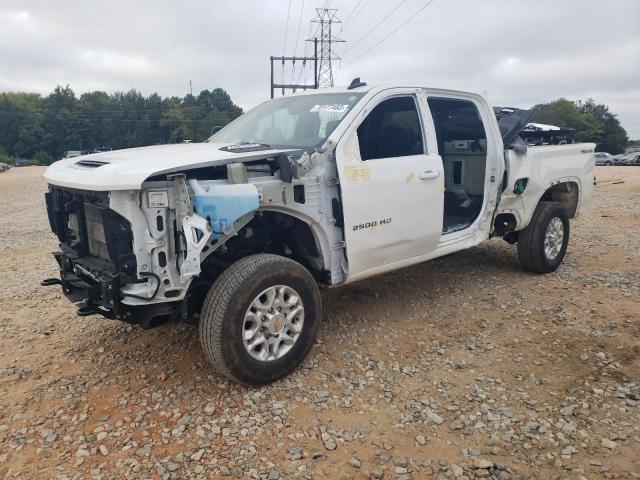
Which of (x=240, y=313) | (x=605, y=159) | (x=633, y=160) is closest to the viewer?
(x=240, y=313)

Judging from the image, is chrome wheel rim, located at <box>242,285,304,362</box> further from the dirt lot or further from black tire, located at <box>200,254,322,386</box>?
the dirt lot

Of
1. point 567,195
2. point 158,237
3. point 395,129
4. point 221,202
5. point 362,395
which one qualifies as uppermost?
point 395,129

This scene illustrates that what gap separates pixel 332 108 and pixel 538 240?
3.02 meters

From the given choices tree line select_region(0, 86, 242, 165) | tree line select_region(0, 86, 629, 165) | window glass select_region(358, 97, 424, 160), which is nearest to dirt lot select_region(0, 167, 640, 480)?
window glass select_region(358, 97, 424, 160)

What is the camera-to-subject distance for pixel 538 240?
555cm

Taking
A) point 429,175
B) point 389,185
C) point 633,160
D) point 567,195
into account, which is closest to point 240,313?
point 389,185

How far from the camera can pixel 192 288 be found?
3.32 meters

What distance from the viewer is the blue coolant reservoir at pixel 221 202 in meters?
2.96

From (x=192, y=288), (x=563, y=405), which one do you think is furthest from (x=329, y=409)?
(x=563, y=405)

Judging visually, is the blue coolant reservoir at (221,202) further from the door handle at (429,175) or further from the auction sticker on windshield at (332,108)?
the door handle at (429,175)

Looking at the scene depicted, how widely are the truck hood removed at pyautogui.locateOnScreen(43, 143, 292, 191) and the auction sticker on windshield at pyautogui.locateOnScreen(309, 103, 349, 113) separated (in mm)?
753

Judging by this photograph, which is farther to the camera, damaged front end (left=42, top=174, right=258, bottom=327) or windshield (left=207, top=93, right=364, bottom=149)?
windshield (left=207, top=93, right=364, bottom=149)

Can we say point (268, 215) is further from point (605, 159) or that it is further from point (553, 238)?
point (605, 159)

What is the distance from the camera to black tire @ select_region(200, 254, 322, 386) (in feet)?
10.0
